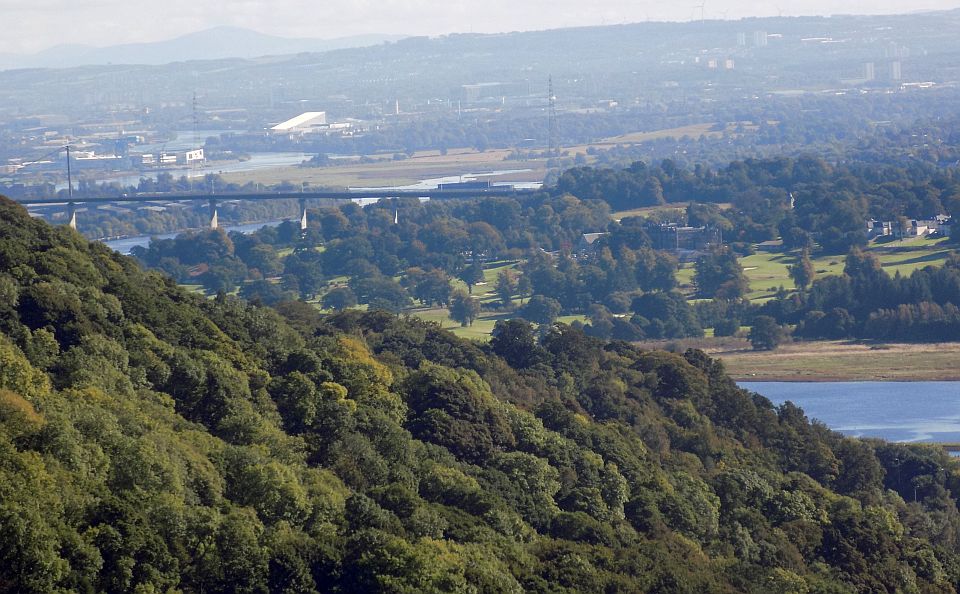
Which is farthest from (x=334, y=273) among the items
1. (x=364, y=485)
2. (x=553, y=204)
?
(x=364, y=485)

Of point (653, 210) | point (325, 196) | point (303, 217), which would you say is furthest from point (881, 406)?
point (325, 196)

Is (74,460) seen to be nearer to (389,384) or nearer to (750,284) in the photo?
(389,384)

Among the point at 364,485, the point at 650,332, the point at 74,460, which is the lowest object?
the point at 650,332

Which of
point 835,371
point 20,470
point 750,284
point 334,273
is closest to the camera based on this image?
point 20,470

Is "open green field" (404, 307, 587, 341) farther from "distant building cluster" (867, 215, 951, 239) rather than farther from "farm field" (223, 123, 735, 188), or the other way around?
"farm field" (223, 123, 735, 188)

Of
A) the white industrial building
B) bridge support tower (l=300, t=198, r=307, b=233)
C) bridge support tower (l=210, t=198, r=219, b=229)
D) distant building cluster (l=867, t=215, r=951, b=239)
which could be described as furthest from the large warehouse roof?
distant building cluster (l=867, t=215, r=951, b=239)

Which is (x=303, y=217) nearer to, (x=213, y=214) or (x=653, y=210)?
(x=213, y=214)

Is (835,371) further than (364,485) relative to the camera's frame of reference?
Yes
